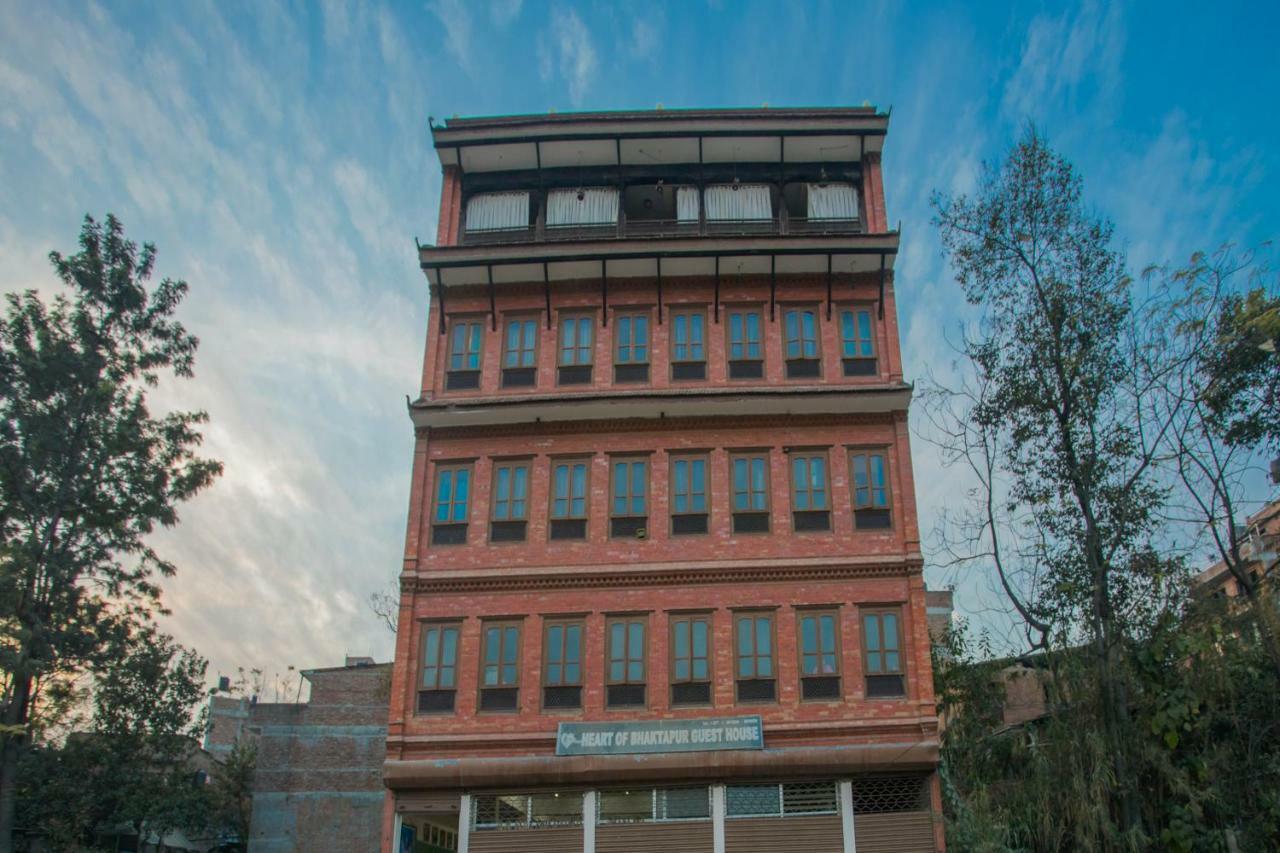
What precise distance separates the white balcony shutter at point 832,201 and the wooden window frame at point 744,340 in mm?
3190

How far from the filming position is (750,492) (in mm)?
23141

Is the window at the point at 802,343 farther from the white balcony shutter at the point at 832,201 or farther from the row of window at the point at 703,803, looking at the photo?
the row of window at the point at 703,803

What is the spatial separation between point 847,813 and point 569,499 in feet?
28.9

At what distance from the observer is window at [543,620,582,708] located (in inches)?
853

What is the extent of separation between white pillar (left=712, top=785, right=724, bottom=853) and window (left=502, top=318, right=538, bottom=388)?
395 inches

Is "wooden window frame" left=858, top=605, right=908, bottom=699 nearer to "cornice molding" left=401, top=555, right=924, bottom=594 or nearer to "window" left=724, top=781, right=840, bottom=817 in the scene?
"cornice molding" left=401, top=555, right=924, bottom=594

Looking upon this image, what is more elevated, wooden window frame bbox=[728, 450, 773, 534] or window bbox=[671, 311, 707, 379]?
window bbox=[671, 311, 707, 379]

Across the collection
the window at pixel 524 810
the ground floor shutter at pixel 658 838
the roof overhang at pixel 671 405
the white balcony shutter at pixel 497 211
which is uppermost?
Result: the white balcony shutter at pixel 497 211

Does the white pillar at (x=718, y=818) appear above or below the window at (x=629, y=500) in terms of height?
below

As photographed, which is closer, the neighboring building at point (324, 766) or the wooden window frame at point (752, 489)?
the wooden window frame at point (752, 489)

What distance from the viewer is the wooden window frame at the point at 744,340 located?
24.3 meters

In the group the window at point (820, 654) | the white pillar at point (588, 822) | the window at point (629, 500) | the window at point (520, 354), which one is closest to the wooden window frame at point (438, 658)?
the white pillar at point (588, 822)

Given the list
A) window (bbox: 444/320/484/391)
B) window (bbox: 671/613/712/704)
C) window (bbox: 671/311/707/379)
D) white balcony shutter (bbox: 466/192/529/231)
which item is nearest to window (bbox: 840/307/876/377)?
window (bbox: 671/311/707/379)

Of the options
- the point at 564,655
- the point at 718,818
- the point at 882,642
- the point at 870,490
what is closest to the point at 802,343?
the point at 870,490
